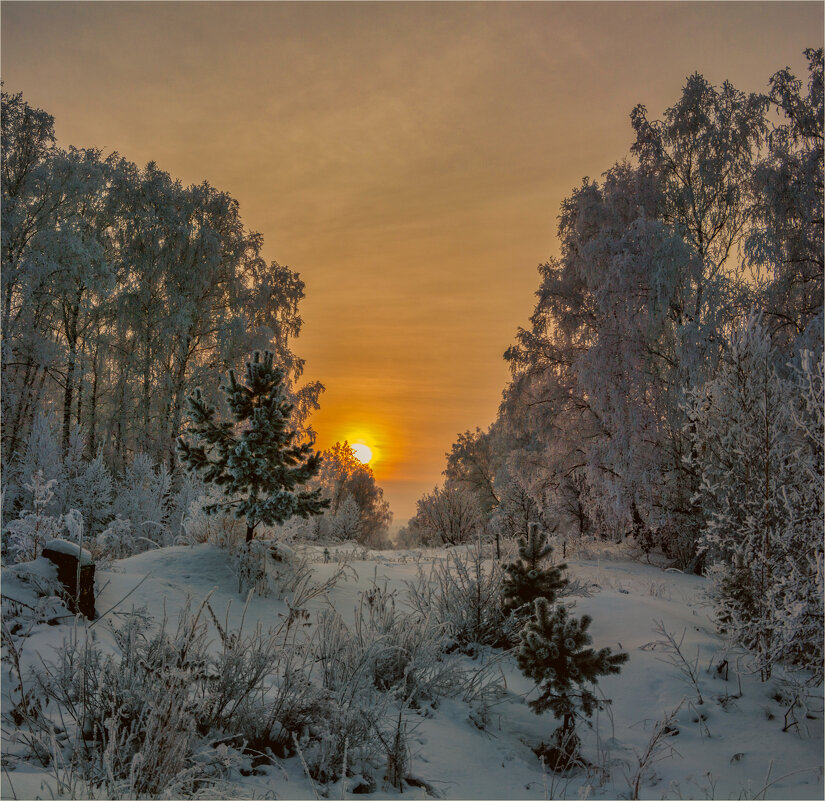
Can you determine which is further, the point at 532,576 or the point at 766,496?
the point at 532,576

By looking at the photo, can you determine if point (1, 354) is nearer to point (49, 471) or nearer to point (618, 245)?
point (49, 471)

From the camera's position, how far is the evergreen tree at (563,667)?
11.9ft

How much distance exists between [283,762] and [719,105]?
15.3 m

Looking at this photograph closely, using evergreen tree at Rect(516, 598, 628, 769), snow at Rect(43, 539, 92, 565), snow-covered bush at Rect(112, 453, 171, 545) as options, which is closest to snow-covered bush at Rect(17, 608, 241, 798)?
snow at Rect(43, 539, 92, 565)

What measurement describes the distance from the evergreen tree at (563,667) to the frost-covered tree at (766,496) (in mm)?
1344

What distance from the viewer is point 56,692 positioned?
3119 millimetres

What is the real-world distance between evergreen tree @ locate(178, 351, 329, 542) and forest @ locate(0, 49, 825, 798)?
44 mm

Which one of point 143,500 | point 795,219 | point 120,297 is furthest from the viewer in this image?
point 120,297

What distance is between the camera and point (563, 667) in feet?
12.3

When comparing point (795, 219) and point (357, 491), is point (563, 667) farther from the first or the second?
point (357, 491)

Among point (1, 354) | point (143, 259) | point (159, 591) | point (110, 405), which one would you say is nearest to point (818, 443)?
point (159, 591)

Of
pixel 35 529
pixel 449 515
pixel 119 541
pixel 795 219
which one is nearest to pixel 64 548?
pixel 35 529

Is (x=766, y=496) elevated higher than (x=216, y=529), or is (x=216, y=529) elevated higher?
(x=766, y=496)

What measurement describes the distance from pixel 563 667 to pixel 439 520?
624 inches
